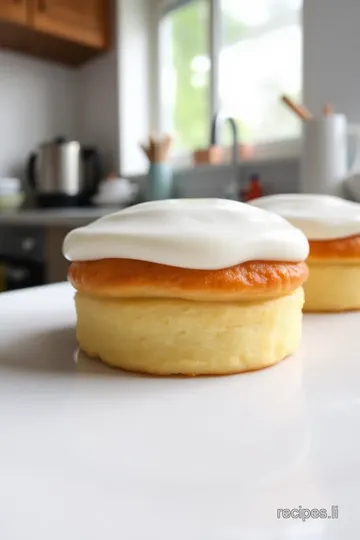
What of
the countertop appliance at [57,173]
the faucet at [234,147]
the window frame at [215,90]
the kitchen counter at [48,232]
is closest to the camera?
the faucet at [234,147]

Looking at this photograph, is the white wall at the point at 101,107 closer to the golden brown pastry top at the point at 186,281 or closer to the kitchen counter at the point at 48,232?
the kitchen counter at the point at 48,232

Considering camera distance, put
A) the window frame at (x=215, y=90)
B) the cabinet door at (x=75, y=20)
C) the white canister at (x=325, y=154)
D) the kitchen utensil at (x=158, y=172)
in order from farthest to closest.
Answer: the cabinet door at (x=75, y=20) → the kitchen utensil at (x=158, y=172) → the window frame at (x=215, y=90) → the white canister at (x=325, y=154)

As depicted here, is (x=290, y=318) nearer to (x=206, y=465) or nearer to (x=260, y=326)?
(x=260, y=326)

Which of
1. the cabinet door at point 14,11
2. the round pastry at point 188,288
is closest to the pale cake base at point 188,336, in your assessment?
the round pastry at point 188,288

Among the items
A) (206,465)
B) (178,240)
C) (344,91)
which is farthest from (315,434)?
Answer: (344,91)

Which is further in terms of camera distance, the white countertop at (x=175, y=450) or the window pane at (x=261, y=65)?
→ the window pane at (x=261, y=65)

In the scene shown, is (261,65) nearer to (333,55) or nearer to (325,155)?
(333,55)
